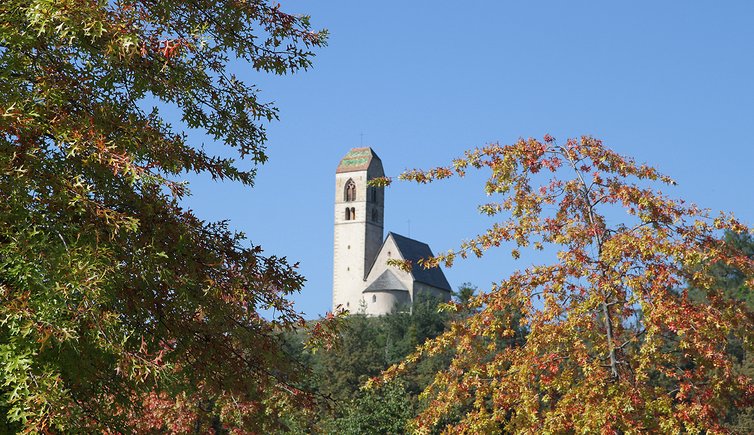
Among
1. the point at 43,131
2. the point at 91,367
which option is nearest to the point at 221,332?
the point at 91,367

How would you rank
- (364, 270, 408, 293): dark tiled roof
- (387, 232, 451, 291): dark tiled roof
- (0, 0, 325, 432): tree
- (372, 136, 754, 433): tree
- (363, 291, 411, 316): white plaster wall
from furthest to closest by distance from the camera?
(387, 232, 451, 291): dark tiled roof
(364, 270, 408, 293): dark tiled roof
(363, 291, 411, 316): white plaster wall
(372, 136, 754, 433): tree
(0, 0, 325, 432): tree

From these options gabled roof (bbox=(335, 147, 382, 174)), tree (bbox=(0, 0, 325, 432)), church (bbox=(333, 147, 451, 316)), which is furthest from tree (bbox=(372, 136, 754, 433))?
gabled roof (bbox=(335, 147, 382, 174))

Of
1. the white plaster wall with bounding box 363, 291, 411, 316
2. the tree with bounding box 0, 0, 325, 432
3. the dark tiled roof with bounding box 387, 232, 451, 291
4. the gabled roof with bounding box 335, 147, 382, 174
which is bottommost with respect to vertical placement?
the tree with bounding box 0, 0, 325, 432

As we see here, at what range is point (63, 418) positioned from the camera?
6336 mm

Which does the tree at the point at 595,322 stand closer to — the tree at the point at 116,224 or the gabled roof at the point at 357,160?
the tree at the point at 116,224

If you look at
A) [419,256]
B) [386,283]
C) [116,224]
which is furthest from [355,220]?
[116,224]

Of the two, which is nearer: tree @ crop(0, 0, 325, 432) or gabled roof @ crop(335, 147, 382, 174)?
tree @ crop(0, 0, 325, 432)

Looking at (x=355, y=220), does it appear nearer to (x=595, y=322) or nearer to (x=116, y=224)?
(x=595, y=322)

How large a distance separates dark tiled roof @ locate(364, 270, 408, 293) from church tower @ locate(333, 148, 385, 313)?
95.3 inches

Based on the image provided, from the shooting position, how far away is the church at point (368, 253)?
9494 cm

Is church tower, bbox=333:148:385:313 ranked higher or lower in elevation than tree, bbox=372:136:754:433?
higher

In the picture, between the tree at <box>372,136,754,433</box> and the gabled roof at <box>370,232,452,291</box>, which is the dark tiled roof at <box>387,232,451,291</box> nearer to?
the gabled roof at <box>370,232,452,291</box>

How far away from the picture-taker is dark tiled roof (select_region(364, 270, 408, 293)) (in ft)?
311

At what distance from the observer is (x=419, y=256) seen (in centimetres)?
9700
